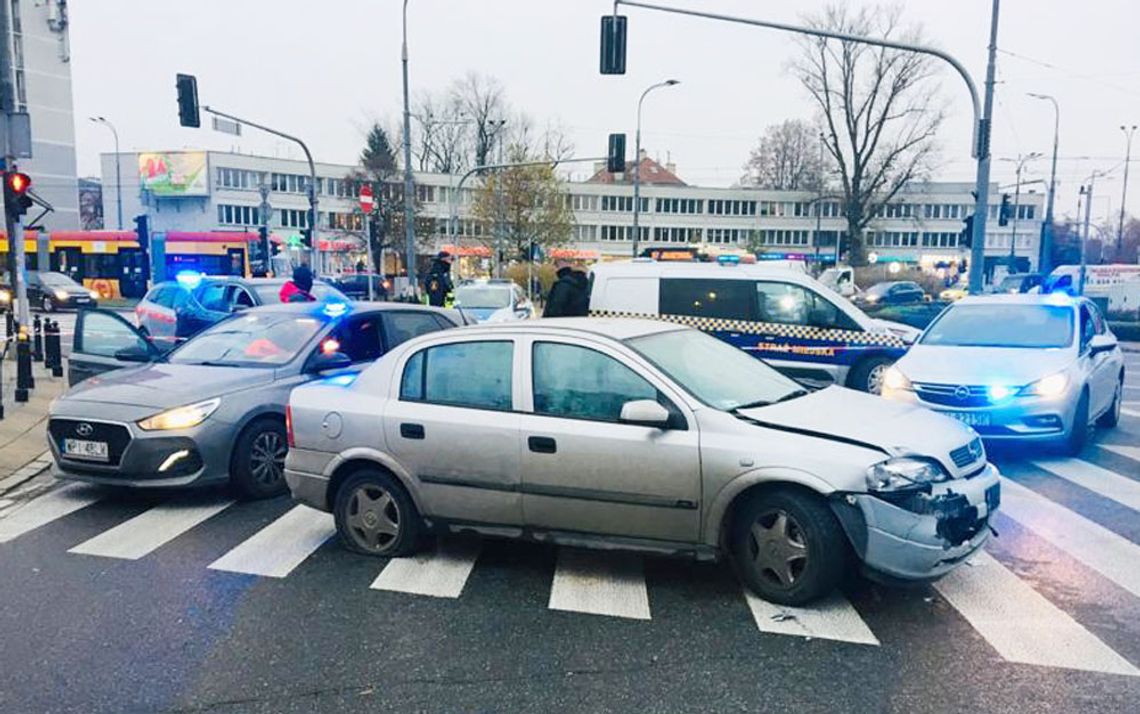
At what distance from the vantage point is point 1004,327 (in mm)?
9336

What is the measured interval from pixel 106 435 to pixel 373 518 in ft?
8.60

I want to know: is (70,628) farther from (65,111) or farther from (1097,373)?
(65,111)

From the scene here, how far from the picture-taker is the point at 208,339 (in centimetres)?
803

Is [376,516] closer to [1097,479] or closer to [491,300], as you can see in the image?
[1097,479]

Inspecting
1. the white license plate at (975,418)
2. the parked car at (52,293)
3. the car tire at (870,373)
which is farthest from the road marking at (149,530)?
the parked car at (52,293)

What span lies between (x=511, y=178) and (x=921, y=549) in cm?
4645

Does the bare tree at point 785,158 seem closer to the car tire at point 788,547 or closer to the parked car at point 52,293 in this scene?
the parked car at point 52,293

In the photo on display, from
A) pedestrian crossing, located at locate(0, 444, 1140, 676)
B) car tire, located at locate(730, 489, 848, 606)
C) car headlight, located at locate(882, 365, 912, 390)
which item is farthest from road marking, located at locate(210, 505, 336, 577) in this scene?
car headlight, located at locate(882, 365, 912, 390)

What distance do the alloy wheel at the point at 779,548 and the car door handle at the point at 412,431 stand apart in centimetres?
218

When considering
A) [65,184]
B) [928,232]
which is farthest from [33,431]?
[928,232]

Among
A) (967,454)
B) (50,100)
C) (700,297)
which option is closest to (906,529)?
(967,454)

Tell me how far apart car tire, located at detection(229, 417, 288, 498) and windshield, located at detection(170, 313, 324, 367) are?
0.65 metres

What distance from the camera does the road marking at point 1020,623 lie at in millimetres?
4027

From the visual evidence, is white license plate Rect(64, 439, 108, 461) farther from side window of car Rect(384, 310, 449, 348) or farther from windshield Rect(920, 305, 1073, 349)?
windshield Rect(920, 305, 1073, 349)
